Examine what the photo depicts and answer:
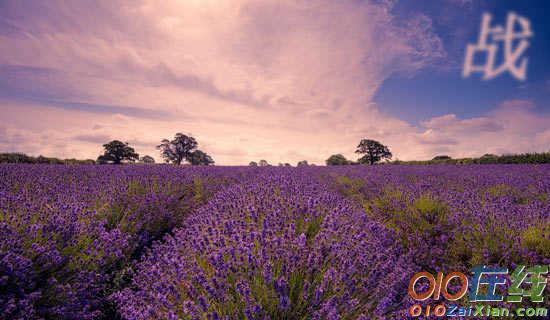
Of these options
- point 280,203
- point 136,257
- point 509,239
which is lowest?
point 136,257

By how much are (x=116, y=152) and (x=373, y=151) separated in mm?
31505

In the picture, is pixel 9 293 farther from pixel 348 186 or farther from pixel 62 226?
pixel 348 186

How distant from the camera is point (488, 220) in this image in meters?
2.71

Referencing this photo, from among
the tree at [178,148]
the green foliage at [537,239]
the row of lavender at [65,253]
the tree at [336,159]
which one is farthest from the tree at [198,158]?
the green foliage at [537,239]

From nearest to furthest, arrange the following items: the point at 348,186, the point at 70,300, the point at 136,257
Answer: the point at 70,300 → the point at 136,257 → the point at 348,186

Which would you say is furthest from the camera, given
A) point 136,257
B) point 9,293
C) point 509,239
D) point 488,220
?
point 136,257

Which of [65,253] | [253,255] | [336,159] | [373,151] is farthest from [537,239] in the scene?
[373,151]

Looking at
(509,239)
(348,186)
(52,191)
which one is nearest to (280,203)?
(509,239)

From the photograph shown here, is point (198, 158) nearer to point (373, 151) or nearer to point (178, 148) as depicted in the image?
point (178, 148)

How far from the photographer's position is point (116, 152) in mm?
32156

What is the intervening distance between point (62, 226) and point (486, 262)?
3.14 meters

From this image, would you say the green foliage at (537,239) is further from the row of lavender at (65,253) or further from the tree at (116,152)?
the tree at (116,152)

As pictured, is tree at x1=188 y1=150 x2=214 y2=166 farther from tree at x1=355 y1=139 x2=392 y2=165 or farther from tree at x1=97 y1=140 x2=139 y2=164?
tree at x1=355 y1=139 x2=392 y2=165

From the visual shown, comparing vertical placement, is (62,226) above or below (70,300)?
above
